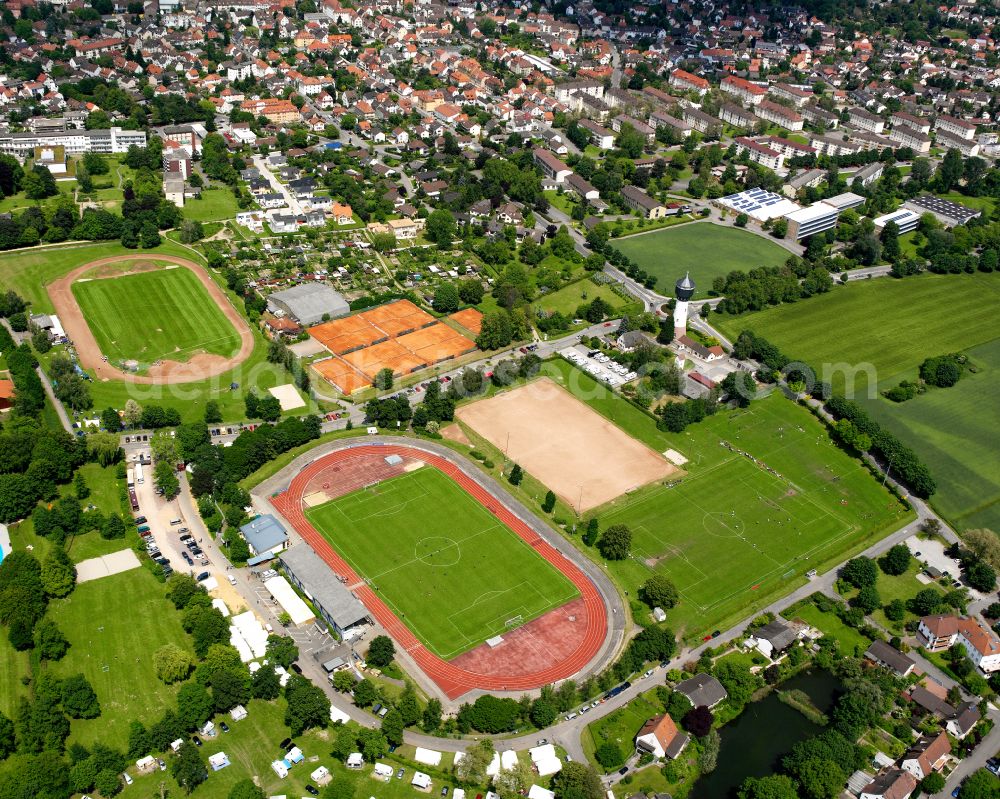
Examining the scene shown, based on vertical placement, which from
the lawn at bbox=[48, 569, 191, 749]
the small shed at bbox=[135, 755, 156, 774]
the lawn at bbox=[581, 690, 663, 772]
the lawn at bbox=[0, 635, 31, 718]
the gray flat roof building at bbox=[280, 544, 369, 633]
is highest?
the lawn at bbox=[581, 690, 663, 772]

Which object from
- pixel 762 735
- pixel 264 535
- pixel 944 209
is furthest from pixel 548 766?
pixel 944 209

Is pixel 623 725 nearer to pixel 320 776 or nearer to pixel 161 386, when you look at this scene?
pixel 320 776

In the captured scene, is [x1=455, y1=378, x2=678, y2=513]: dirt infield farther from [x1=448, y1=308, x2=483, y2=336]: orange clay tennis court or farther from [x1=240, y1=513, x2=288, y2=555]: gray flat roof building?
[x1=240, y1=513, x2=288, y2=555]: gray flat roof building

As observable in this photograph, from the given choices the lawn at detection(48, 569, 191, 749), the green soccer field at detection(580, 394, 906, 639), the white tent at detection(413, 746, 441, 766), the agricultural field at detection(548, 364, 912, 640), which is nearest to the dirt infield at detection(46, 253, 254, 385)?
the lawn at detection(48, 569, 191, 749)

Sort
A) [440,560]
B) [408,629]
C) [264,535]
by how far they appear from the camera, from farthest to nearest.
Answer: [440,560]
[264,535]
[408,629]

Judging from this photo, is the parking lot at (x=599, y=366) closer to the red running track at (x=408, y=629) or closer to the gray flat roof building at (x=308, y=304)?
the red running track at (x=408, y=629)

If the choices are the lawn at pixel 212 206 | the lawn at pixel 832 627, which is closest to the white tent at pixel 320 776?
the lawn at pixel 832 627

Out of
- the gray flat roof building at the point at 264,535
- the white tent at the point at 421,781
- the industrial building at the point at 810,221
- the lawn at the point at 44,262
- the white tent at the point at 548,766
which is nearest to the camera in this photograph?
the white tent at the point at 421,781
